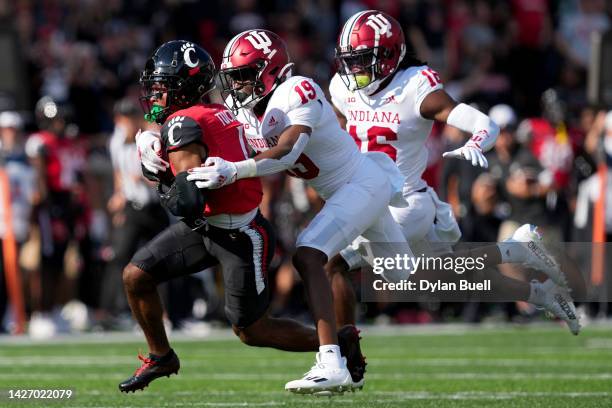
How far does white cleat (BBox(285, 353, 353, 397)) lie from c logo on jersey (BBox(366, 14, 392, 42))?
1.99 m

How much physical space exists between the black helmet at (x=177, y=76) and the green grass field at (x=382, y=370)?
1499 mm

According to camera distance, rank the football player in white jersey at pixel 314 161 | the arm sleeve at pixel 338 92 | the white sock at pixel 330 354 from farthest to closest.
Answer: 1. the arm sleeve at pixel 338 92
2. the football player in white jersey at pixel 314 161
3. the white sock at pixel 330 354

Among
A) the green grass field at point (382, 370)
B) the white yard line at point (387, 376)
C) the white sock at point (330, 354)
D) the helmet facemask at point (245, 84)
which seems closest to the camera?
the white sock at point (330, 354)

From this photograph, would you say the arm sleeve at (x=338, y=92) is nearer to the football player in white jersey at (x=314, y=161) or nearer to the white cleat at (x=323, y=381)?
the football player in white jersey at (x=314, y=161)

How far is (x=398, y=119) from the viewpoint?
7.56 meters

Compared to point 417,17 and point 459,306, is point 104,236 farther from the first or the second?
point 417,17

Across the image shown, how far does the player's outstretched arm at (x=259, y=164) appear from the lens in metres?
6.14

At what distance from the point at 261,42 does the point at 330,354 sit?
159cm

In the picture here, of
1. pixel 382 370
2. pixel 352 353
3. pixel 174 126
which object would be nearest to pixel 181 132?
pixel 174 126

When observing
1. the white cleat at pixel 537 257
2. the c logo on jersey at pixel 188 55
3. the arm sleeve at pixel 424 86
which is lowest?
the white cleat at pixel 537 257

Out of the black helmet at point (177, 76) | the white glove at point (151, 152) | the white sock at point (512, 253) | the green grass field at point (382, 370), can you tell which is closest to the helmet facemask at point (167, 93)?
the black helmet at point (177, 76)

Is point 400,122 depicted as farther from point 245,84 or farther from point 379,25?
point 245,84

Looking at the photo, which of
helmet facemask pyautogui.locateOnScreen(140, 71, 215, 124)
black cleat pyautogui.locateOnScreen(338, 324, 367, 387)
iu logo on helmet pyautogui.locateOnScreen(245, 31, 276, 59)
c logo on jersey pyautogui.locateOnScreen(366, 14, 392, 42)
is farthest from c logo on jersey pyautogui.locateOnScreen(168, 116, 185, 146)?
c logo on jersey pyautogui.locateOnScreen(366, 14, 392, 42)

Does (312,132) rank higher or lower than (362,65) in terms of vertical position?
lower
